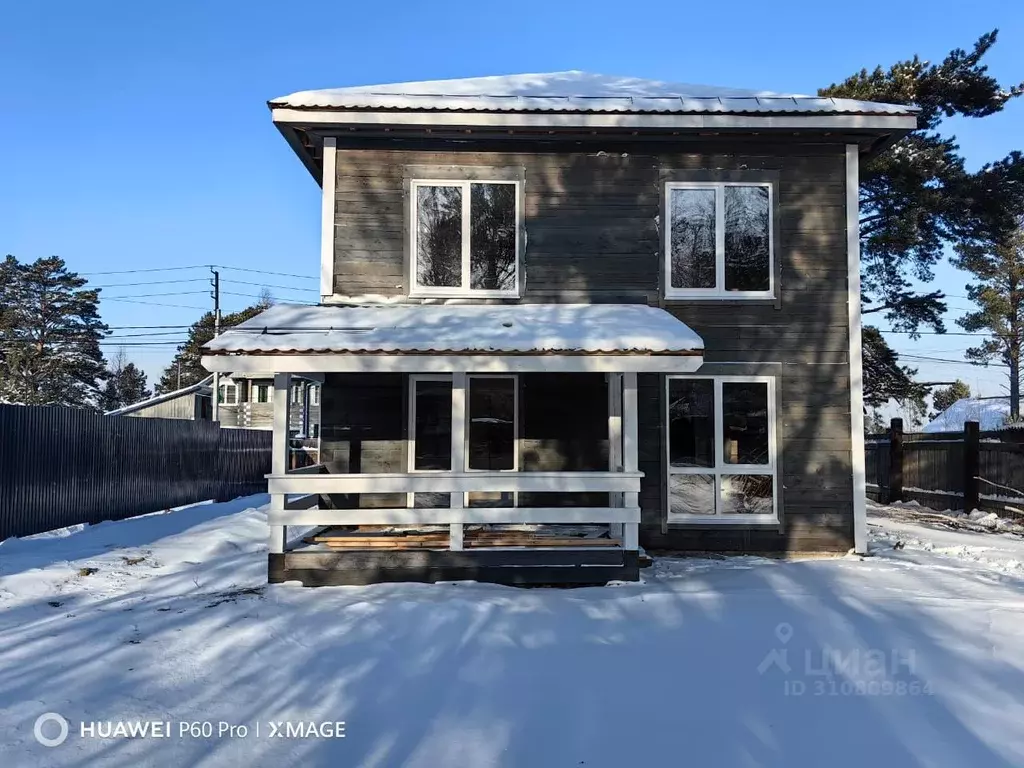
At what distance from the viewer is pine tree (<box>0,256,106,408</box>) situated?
3881 centimetres

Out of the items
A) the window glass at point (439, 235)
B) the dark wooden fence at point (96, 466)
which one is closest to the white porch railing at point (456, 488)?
the window glass at point (439, 235)

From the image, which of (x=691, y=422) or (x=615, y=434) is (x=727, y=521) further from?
(x=615, y=434)

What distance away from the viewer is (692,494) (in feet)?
31.5

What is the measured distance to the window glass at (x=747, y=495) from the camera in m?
9.55

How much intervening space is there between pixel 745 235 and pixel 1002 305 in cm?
2964

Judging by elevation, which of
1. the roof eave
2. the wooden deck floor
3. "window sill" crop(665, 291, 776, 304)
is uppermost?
the roof eave

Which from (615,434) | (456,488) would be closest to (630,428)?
(615,434)

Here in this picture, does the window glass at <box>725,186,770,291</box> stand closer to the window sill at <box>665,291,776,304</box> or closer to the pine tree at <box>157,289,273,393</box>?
the window sill at <box>665,291,776,304</box>

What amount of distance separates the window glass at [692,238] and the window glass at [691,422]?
1.46m

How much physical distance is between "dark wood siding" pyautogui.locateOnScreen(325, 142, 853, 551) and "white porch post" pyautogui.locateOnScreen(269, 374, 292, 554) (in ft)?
7.26

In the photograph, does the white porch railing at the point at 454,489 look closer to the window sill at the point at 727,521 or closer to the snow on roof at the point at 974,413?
the window sill at the point at 727,521

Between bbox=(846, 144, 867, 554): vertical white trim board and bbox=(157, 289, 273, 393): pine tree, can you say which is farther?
bbox=(157, 289, 273, 393): pine tree

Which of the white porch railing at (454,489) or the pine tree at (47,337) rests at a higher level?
the pine tree at (47,337)
